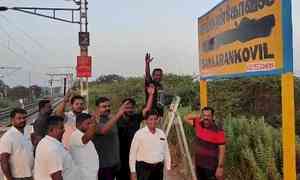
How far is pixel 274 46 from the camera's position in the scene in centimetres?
469

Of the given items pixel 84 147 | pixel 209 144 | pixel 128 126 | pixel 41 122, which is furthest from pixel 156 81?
pixel 84 147

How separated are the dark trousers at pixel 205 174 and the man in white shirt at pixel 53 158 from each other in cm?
203

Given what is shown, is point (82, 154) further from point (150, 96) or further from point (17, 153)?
point (150, 96)

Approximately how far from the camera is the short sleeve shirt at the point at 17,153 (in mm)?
4992

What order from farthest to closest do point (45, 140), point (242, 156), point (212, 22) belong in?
point (212, 22) → point (242, 156) → point (45, 140)

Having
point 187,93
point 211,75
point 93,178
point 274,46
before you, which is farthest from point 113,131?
point 187,93

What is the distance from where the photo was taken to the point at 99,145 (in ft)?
17.3

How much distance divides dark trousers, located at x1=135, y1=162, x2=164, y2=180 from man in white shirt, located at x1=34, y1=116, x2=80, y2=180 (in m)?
1.27

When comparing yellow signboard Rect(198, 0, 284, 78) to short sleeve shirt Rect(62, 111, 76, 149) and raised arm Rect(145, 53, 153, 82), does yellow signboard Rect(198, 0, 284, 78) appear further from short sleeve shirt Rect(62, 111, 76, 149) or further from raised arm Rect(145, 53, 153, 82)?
short sleeve shirt Rect(62, 111, 76, 149)

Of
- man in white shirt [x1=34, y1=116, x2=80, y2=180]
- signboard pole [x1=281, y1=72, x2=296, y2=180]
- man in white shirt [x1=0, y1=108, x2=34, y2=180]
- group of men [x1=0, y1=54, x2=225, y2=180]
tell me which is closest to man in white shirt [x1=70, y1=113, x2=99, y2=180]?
group of men [x1=0, y1=54, x2=225, y2=180]

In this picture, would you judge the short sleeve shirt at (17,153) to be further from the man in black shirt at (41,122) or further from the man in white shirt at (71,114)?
the man in white shirt at (71,114)

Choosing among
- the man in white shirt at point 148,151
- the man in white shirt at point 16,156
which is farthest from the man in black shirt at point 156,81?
the man in white shirt at point 16,156

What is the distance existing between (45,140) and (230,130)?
3.66 m

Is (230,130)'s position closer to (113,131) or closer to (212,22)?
(212,22)
